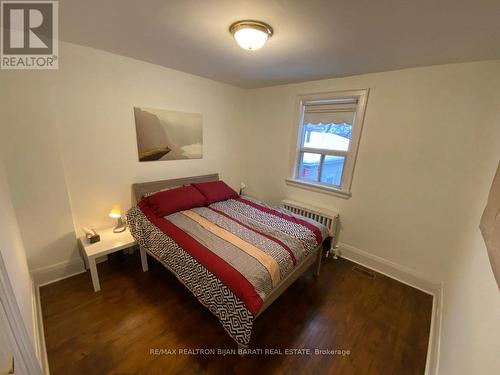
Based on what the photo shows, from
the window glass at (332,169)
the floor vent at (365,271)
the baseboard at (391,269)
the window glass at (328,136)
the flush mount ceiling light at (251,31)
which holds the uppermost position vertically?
the flush mount ceiling light at (251,31)

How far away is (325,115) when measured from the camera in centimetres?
272

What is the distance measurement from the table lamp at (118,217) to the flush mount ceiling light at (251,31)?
2.10 m

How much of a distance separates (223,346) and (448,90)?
2.97 metres

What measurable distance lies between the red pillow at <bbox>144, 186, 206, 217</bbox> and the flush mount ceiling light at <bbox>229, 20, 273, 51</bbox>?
1729 mm

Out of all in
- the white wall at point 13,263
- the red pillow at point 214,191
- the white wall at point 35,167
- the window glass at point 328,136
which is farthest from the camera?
the red pillow at point 214,191

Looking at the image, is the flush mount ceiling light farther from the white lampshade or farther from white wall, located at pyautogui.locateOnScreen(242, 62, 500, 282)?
the white lampshade

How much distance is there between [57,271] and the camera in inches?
80.4

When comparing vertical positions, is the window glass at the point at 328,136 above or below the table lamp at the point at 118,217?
above

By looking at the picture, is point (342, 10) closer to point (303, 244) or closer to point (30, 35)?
point (303, 244)

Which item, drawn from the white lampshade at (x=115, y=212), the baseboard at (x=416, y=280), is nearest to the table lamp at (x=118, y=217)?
the white lampshade at (x=115, y=212)

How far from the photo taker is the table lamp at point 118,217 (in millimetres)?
2207

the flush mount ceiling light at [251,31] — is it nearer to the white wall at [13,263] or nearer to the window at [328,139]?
the window at [328,139]

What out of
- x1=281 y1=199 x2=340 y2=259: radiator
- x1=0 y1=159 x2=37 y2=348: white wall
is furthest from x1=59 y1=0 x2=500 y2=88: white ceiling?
x1=281 y1=199 x2=340 y2=259: radiator

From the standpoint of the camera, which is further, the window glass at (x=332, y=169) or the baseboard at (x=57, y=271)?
the window glass at (x=332, y=169)
